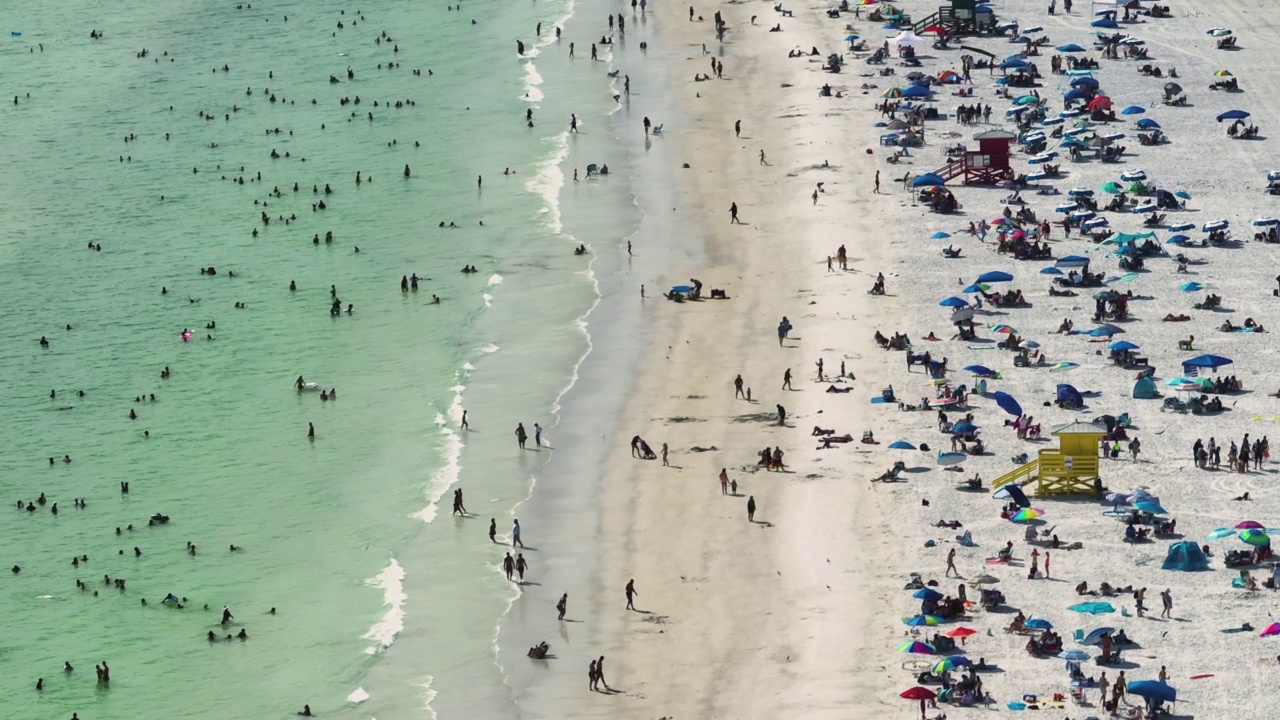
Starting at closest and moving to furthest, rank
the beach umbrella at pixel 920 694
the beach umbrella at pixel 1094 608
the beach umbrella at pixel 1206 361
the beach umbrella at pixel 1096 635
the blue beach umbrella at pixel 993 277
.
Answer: the beach umbrella at pixel 920 694
the beach umbrella at pixel 1096 635
the beach umbrella at pixel 1094 608
the beach umbrella at pixel 1206 361
the blue beach umbrella at pixel 993 277

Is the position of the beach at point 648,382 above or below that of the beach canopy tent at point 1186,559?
below

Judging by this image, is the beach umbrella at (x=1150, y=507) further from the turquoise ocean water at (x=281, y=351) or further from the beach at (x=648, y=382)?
the turquoise ocean water at (x=281, y=351)

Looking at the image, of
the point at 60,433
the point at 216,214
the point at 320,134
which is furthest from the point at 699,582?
the point at 320,134

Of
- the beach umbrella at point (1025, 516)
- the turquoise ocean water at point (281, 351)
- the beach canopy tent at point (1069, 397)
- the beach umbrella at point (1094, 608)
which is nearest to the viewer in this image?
the beach umbrella at point (1094, 608)

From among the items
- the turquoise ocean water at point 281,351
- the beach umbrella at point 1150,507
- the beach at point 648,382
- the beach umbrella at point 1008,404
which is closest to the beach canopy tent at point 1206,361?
the beach at point 648,382

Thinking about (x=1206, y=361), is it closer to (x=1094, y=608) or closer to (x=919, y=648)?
(x=1094, y=608)
